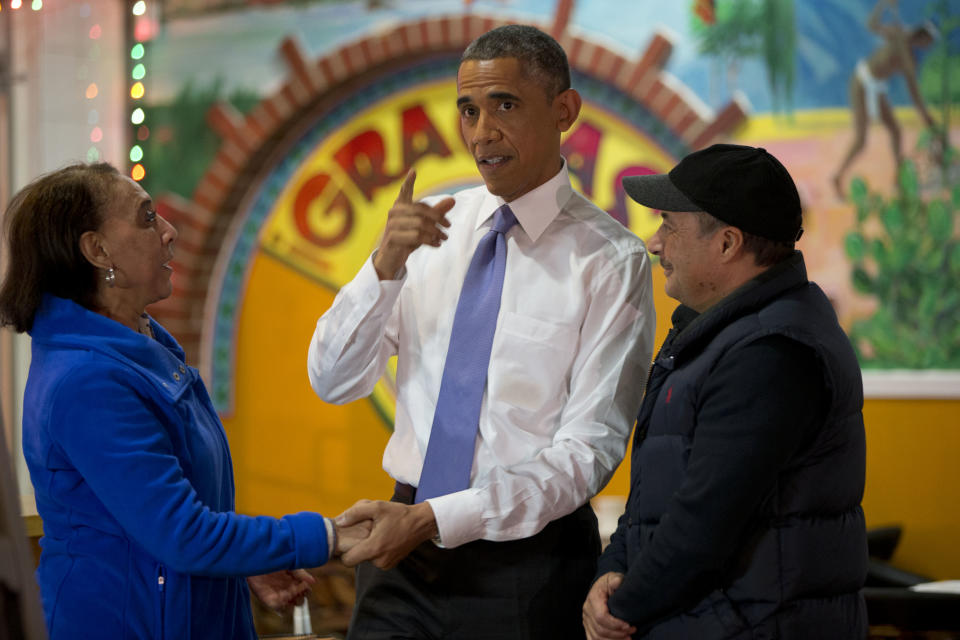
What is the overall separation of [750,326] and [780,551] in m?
0.34

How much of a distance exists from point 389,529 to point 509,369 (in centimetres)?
37

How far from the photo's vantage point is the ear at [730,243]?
1791 millimetres

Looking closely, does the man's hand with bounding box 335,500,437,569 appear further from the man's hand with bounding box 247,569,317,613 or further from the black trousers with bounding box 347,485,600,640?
the man's hand with bounding box 247,569,317,613

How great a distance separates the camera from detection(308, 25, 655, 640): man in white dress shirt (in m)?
1.93

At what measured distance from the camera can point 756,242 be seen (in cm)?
179

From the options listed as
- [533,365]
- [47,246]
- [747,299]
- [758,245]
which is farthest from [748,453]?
[47,246]

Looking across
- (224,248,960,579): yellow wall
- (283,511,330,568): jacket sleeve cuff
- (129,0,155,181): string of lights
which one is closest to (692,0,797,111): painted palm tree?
(224,248,960,579): yellow wall

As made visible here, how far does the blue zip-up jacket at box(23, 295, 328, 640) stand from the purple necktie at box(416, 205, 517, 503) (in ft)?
0.94

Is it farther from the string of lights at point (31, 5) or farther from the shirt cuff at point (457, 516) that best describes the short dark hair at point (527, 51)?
the string of lights at point (31, 5)

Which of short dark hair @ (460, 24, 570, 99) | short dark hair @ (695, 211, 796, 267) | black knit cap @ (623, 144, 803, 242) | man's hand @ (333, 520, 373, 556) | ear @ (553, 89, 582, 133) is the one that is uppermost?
short dark hair @ (460, 24, 570, 99)

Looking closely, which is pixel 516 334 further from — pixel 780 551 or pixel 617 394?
pixel 780 551

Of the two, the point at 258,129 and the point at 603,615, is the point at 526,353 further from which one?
the point at 258,129

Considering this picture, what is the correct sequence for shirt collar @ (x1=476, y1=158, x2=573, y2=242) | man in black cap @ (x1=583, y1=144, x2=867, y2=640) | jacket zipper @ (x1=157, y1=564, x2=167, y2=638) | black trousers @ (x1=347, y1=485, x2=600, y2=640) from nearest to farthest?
man in black cap @ (x1=583, y1=144, x2=867, y2=640) < jacket zipper @ (x1=157, y1=564, x2=167, y2=638) < black trousers @ (x1=347, y1=485, x2=600, y2=640) < shirt collar @ (x1=476, y1=158, x2=573, y2=242)

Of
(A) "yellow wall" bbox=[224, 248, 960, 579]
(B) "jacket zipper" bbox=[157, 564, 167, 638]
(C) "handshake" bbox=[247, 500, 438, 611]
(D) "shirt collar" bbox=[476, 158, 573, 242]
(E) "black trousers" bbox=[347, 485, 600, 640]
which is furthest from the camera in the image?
Answer: (A) "yellow wall" bbox=[224, 248, 960, 579]
